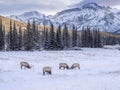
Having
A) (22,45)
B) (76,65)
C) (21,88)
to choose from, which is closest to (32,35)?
(22,45)

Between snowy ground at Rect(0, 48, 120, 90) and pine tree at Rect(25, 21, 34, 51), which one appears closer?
snowy ground at Rect(0, 48, 120, 90)

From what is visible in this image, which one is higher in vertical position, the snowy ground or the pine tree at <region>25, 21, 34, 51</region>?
the pine tree at <region>25, 21, 34, 51</region>

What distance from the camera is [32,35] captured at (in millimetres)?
103312

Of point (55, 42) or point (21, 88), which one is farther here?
point (55, 42)

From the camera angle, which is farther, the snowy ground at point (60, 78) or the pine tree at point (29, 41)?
the pine tree at point (29, 41)

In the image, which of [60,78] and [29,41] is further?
[29,41]

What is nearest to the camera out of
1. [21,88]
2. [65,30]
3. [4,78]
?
[21,88]

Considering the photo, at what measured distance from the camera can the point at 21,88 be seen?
22.1 m

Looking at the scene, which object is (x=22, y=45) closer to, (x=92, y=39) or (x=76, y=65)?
(x=92, y=39)

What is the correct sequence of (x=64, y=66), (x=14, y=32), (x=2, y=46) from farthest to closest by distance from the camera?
(x=14, y=32), (x=2, y=46), (x=64, y=66)

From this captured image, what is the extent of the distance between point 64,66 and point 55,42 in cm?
6733

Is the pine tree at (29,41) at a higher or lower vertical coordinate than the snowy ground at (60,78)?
higher

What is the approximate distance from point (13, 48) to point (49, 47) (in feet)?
37.2

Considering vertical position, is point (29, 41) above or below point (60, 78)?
above
